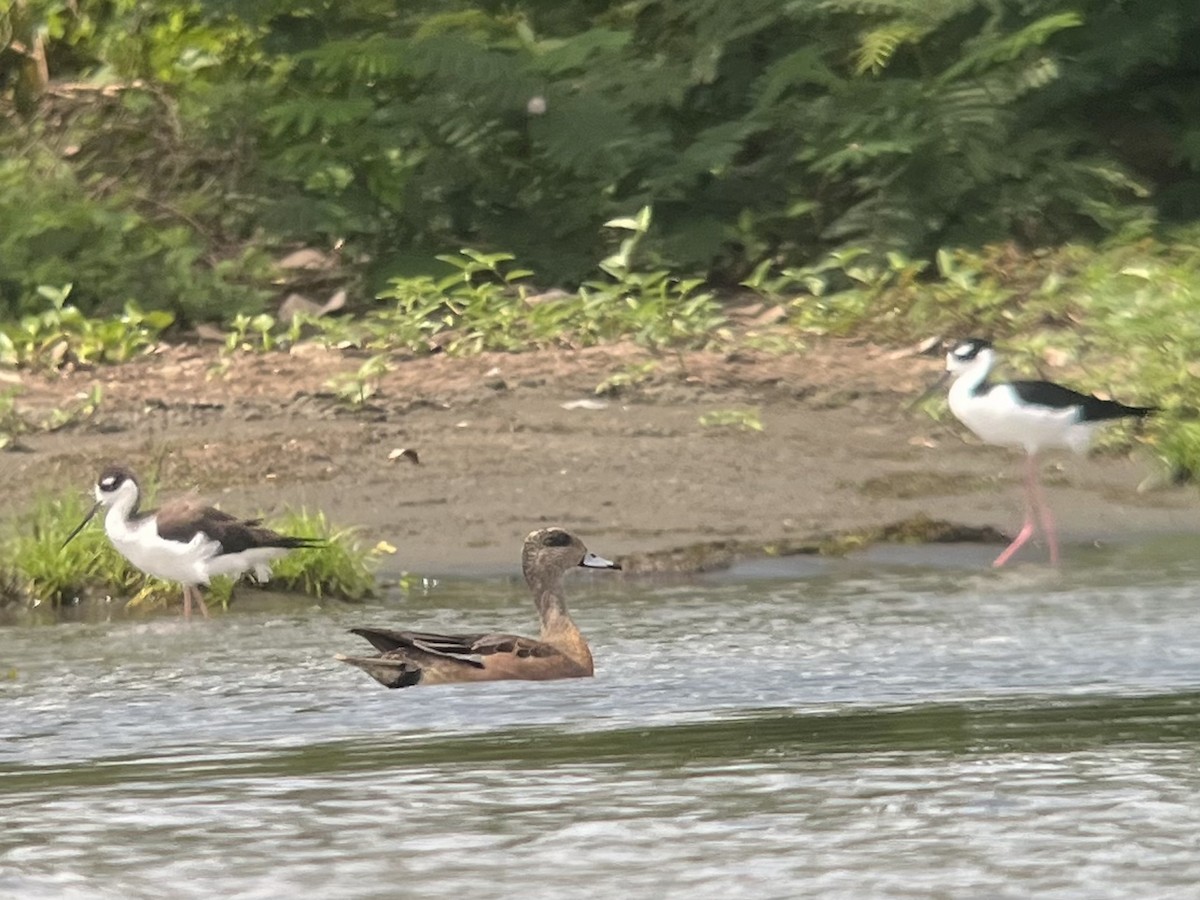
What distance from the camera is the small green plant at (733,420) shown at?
13102mm

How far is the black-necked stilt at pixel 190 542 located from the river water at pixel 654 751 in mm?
217

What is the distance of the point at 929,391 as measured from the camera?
43.3ft

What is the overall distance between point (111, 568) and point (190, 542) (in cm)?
89

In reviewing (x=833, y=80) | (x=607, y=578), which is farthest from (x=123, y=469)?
(x=833, y=80)

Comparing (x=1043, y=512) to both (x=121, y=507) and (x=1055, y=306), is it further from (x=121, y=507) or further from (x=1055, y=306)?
(x=121, y=507)

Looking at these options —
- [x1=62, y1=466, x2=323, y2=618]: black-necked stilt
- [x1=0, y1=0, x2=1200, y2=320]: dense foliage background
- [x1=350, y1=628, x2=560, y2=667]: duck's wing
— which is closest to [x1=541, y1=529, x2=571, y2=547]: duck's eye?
[x1=350, y1=628, x2=560, y2=667]: duck's wing

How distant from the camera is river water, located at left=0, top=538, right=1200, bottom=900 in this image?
5.71m

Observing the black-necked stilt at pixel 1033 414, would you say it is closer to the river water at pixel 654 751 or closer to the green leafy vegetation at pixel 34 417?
the river water at pixel 654 751

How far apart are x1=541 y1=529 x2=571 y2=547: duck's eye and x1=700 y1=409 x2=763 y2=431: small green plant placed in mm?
3792

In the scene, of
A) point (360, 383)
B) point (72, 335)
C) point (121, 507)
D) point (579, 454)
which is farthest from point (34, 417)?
point (121, 507)

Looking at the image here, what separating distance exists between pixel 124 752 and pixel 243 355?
7684 mm

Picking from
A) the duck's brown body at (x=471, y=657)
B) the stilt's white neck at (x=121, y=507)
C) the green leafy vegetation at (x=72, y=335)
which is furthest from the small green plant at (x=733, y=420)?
the duck's brown body at (x=471, y=657)

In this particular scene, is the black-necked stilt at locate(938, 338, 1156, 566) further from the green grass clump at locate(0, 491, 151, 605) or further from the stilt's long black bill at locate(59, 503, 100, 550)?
the stilt's long black bill at locate(59, 503, 100, 550)

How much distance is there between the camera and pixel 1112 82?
16.2 m
